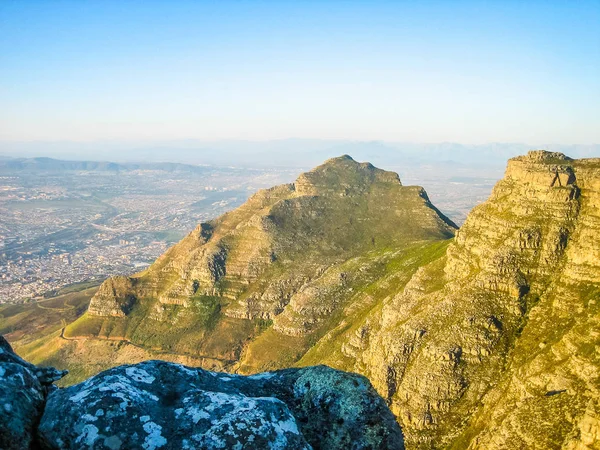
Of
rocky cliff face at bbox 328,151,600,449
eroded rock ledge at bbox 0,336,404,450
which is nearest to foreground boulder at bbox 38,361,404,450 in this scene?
eroded rock ledge at bbox 0,336,404,450

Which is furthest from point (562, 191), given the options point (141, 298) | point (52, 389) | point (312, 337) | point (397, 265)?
point (141, 298)

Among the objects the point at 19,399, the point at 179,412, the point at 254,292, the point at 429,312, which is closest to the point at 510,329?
the point at 429,312

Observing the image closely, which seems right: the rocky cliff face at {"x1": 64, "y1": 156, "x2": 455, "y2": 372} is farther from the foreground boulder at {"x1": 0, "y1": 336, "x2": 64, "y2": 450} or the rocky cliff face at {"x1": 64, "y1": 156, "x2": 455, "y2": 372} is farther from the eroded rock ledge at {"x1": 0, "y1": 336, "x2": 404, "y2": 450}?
the foreground boulder at {"x1": 0, "y1": 336, "x2": 64, "y2": 450}

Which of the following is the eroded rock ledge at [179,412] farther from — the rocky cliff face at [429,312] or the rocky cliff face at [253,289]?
the rocky cliff face at [253,289]

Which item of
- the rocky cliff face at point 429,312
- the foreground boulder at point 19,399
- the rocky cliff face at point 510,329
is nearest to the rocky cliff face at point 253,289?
the rocky cliff face at point 429,312

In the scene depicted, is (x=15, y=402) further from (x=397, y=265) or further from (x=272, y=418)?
(x=397, y=265)

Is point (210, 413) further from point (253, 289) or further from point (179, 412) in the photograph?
point (253, 289)
